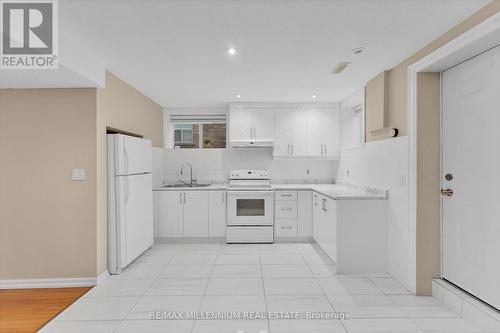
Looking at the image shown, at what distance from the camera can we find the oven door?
185 inches

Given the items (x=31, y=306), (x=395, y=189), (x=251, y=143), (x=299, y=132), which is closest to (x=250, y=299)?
(x=395, y=189)

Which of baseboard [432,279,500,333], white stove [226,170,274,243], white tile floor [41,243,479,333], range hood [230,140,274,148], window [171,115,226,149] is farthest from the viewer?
window [171,115,226,149]

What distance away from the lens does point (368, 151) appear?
384cm

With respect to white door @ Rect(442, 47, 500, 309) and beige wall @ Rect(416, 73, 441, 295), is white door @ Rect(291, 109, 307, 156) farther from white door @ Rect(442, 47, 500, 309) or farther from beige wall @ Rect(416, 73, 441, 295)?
white door @ Rect(442, 47, 500, 309)

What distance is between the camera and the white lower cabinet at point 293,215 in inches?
186

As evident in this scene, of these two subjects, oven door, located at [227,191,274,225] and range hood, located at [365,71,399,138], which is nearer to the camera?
range hood, located at [365,71,399,138]

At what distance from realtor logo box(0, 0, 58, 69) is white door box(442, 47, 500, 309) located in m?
3.11

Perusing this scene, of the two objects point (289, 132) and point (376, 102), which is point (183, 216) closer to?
point (289, 132)

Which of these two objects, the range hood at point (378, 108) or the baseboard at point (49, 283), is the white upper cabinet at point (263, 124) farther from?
the baseboard at point (49, 283)

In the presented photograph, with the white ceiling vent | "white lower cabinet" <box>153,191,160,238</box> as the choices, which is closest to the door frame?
the white ceiling vent

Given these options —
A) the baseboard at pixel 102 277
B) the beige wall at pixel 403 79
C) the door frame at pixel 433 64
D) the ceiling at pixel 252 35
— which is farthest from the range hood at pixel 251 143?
the baseboard at pixel 102 277

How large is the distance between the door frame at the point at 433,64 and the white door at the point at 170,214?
3.23 metres

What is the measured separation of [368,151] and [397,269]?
4.77 feet

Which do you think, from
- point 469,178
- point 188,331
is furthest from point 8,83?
point 469,178
